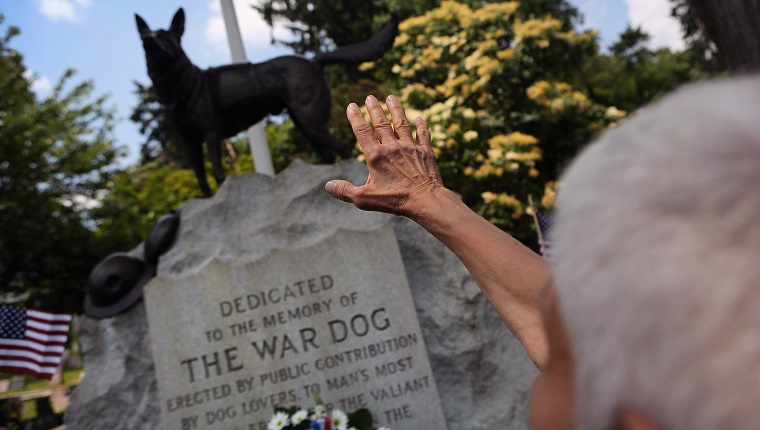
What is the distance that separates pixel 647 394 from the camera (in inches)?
21.5

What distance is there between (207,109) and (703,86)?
470cm

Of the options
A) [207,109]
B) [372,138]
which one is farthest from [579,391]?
[207,109]

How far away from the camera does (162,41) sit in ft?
15.7

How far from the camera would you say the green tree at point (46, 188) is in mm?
14922

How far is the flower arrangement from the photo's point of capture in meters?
3.77

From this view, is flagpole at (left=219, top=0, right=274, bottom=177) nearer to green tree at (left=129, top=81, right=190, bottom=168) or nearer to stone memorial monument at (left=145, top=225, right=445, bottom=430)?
stone memorial monument at (left=145, top=225, right=445, bottom=430)

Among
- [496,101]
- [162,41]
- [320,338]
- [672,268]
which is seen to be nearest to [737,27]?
[320,338]

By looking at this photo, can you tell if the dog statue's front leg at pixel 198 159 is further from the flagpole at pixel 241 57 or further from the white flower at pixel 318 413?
the flagpole at pixel 241 57

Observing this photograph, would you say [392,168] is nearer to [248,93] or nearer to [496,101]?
[248,93]

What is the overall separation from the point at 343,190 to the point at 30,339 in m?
5.08

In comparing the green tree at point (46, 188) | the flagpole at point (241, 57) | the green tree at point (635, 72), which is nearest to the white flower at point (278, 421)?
the flagpole at point (241, 57)

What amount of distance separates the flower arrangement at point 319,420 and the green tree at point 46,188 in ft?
41.2

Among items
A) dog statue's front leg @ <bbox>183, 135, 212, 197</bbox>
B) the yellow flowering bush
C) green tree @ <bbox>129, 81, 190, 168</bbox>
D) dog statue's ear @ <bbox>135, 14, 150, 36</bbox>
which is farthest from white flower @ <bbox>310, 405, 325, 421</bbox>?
green tree @ <bbox>129, 81, 190, 168</bbox>

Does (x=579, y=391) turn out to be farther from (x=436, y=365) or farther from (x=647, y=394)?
(x=436, y=365)
